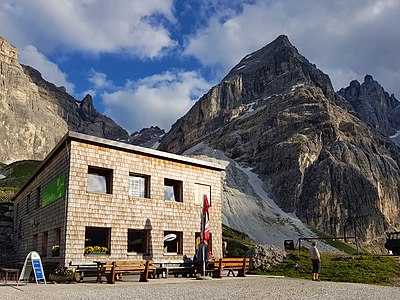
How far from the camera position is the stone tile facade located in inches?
744

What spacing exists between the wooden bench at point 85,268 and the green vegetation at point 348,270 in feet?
31.6

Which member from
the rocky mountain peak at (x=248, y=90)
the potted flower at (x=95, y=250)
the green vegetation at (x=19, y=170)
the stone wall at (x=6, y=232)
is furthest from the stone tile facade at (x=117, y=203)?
the rocky mountain peak at (x=248, y=90)

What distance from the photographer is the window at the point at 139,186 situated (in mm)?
21156

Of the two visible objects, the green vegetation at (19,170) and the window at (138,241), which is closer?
the window at (138,241)

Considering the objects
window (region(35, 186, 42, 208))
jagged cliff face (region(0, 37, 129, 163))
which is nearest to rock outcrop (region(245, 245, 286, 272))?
window (region(35, 186, 42, 208))

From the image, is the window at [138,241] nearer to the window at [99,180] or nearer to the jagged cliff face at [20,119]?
the window at [99,180]

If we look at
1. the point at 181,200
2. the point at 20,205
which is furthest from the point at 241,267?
the point at 20,205

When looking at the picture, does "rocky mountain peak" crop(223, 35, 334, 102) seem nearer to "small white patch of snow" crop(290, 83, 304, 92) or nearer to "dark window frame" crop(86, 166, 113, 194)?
"small white patch of snow" crop(290, 83, 304, 92)

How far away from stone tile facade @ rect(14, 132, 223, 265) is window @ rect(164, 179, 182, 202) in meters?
0.24

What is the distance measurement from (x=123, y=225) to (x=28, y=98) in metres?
142

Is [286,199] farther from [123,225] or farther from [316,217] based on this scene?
[123,225]

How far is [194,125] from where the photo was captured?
145 meters

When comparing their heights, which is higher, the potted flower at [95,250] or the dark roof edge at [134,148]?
the dark roof edge at [134,148]

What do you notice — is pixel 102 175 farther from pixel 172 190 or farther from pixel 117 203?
pixel 172 190
